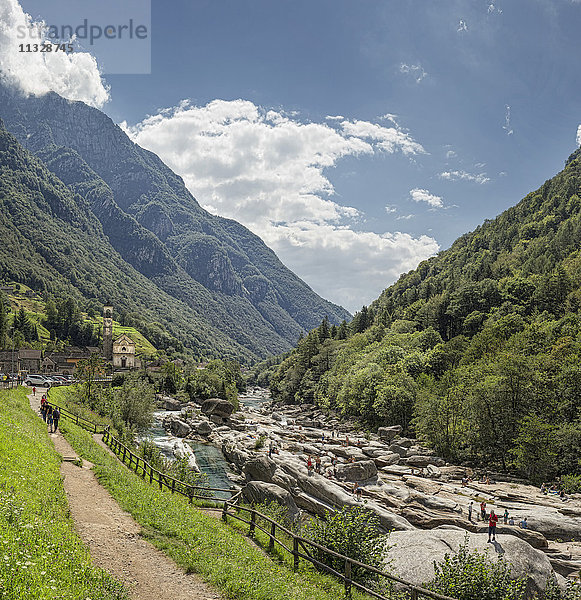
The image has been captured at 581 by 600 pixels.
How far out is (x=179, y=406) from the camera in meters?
104

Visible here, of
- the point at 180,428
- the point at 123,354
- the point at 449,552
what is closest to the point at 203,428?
the point at 180,428

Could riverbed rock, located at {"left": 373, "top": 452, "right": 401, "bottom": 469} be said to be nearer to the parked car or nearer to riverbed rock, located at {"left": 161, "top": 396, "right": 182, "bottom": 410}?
the parked car

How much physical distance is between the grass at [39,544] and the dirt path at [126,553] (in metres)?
0.86

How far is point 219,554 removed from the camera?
1509 centimetres

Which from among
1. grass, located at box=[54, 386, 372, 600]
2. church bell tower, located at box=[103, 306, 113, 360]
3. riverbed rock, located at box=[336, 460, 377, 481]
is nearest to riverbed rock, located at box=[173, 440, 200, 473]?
riverbed rock, located at box=[336, 460, 377, 481]

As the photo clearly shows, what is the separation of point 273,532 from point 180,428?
59.7 m

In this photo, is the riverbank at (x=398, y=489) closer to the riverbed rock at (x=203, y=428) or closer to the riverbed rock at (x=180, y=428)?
the riverbed rock at (x=203, y=428)

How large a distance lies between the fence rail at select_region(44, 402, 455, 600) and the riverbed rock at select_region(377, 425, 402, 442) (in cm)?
4869

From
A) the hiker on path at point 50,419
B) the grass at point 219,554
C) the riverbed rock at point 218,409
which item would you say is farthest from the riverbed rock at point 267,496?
the riverbed rock at point 218,409

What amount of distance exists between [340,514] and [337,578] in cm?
290

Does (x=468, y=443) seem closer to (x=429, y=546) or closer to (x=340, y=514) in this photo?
(x=429, y=546)

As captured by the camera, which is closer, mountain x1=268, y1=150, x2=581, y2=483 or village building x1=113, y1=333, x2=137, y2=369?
mountain x1=268, y1=150, x2=581, y2=483

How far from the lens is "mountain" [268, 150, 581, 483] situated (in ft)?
178

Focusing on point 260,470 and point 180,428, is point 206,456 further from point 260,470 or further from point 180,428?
point 260,470
